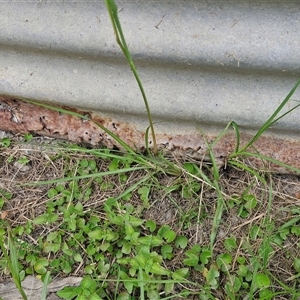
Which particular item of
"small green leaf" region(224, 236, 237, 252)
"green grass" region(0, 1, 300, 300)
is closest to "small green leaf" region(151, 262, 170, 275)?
"green grass" region(0, 1, 300, 300)

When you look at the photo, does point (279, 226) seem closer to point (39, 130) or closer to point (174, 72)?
point (174, 72)

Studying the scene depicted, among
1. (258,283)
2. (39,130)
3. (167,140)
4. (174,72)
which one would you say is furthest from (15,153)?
(258,283)

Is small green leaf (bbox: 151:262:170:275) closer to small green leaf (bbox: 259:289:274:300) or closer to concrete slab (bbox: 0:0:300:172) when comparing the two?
small green leaf (bbox: 259:289:274:300)

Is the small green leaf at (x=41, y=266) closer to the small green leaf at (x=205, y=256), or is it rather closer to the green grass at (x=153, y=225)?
the green grass at (x=153, y=225)

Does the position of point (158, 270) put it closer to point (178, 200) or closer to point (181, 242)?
point (181, 242)

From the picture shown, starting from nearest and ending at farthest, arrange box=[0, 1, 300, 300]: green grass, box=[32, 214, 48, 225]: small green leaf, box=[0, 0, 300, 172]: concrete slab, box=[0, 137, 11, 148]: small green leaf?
1. box=[0, 0, 300, 172]: concrete slab
2. box=[0, 1, 300, 300]: green grass
3. box=[32, 214, 48, 225]: small green leaf
4. box=[0, 137, 11, 148]: small green leaf

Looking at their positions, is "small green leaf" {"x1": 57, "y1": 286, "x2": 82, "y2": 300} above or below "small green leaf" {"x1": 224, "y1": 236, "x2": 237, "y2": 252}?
below

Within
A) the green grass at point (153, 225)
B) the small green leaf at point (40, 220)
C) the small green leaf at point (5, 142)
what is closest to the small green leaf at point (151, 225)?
the green grass at point (153, 225)
